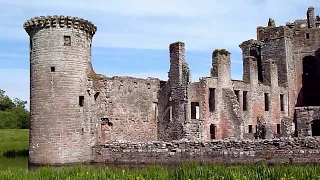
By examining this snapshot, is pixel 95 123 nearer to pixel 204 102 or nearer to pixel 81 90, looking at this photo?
pixel 81 90

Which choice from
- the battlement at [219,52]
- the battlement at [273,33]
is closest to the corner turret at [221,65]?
the battlement at [219,52]

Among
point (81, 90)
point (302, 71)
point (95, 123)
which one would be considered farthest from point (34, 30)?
point (302, 71)

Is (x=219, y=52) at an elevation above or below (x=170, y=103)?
above

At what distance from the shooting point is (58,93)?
2441cm

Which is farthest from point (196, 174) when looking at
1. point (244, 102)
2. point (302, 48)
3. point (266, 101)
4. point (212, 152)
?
point (302, 48)

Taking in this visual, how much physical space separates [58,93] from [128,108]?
592 cm

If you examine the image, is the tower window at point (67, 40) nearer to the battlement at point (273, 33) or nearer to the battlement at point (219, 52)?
the battlement at point (219, 52)

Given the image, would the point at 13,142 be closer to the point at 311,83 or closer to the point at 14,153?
the point at 14,153

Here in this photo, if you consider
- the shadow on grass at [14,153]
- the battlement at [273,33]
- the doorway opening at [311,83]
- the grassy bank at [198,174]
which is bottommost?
the shadow on grass at [14,153]

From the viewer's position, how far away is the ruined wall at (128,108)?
92.0 ft

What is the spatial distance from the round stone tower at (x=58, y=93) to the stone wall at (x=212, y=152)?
6.14ft

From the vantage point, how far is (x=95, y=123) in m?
26.8

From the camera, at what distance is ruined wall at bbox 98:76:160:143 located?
2803cm

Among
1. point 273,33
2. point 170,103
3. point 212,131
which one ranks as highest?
point 273,33
